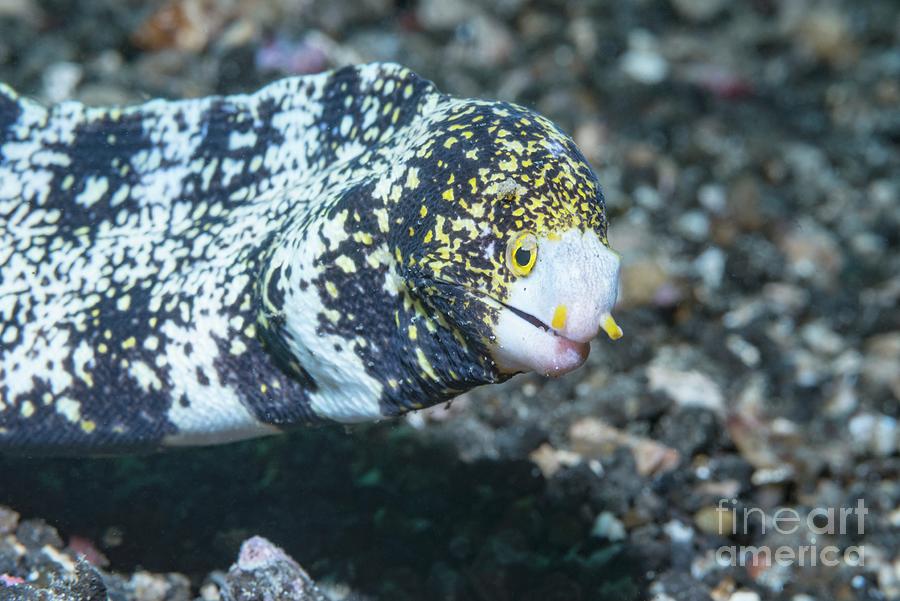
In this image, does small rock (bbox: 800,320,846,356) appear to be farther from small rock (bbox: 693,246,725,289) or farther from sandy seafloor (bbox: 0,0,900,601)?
small rock (bbox: 693,246,725,289)

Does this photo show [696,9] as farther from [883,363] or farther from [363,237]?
[363,237]

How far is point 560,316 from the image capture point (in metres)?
2.22

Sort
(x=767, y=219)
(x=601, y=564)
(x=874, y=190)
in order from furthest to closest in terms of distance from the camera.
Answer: (x=874, y=190)
(x=767, y=219)
(x=601, y=564)

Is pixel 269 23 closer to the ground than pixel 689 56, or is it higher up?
closer to the ground

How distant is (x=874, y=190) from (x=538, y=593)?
4.55m

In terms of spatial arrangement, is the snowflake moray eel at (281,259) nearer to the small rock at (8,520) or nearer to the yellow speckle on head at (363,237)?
the yellow speckle on head at (363,237)

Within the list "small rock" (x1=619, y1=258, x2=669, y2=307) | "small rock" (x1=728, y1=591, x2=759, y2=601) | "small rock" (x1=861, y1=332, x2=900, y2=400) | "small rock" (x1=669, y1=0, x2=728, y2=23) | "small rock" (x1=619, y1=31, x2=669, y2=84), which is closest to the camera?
"small rock" (x1=728, y1=591, x2=759, y2=601)

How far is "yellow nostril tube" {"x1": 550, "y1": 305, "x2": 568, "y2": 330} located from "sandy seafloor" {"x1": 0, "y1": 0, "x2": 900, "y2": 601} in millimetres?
1652

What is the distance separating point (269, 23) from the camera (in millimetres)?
6121

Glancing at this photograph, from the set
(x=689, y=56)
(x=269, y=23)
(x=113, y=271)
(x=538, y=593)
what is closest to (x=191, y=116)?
(x=113, y=271)

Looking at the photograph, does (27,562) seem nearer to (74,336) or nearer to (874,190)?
(74,336)

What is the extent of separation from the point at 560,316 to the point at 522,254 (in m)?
0.20

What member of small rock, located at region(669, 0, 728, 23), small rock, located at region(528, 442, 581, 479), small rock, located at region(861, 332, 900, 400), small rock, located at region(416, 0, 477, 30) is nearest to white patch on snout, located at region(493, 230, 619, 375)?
small rock, located at region(528, 442, 581, 479)

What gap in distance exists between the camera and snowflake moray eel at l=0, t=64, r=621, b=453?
2.33 meters
